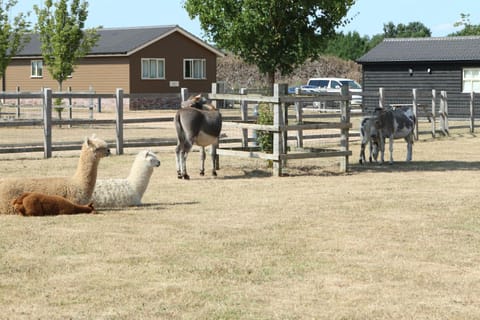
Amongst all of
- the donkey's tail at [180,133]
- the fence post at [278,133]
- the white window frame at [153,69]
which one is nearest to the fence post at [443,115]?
the fence post at [278,133]

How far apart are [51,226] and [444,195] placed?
650 centimetres

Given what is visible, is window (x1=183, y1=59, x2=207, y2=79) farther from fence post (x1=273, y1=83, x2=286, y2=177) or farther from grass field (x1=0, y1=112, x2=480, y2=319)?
grass field (x1=0, y1=112, x2=480, y2=319)

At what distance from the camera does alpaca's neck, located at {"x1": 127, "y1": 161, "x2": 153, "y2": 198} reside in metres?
13.2

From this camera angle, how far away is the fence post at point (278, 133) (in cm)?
1797

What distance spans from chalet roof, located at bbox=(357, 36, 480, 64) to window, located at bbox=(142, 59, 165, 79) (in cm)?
1438

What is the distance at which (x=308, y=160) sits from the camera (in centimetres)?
2159

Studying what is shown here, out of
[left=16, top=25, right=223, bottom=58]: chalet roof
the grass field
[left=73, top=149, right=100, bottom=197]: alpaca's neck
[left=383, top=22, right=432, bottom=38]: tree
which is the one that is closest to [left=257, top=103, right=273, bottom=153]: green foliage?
the grass field

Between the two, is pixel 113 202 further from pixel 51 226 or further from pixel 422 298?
pixel 422 298

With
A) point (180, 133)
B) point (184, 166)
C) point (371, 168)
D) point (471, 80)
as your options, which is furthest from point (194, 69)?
point (184, 166)

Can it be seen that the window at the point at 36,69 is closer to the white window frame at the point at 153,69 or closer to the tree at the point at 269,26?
the white window frame at the point at 153,69

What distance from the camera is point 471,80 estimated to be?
149 ft

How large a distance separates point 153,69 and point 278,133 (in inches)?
1573

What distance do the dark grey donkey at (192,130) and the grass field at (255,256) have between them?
1.17m

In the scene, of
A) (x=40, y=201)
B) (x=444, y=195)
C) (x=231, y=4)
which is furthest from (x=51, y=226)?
(x=231, y=4)
